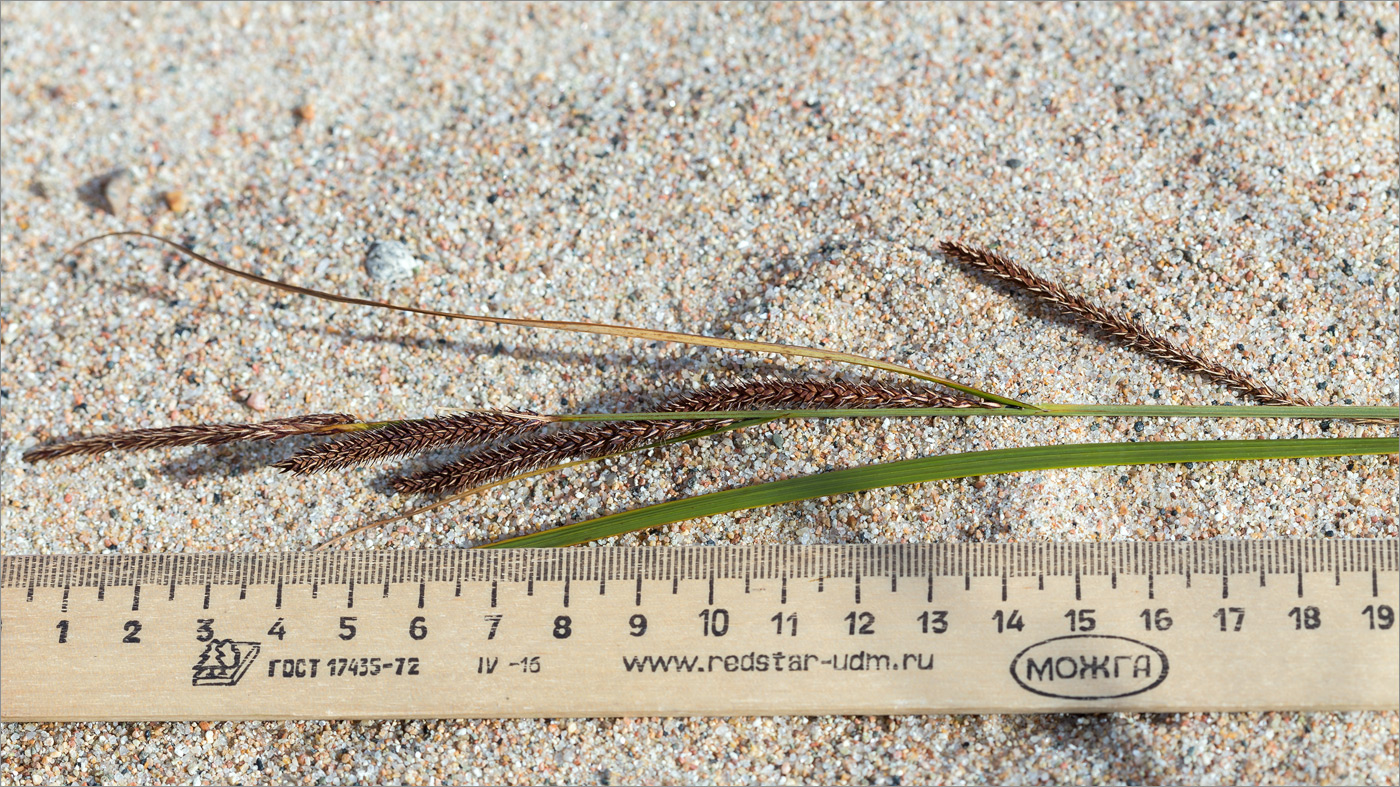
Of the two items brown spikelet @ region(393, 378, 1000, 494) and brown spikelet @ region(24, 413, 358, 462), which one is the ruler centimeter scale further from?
brown spikelet @ region(24, 413, 358, 462)

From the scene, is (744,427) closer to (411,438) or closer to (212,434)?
(411,438)

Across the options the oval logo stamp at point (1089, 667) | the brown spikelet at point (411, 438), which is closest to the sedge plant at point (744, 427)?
the brown spikelet at point (411, 438)

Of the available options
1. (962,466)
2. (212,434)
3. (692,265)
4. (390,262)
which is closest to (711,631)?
(962,466)

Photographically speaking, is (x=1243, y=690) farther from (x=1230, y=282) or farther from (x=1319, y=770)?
(x=1230, y=282)

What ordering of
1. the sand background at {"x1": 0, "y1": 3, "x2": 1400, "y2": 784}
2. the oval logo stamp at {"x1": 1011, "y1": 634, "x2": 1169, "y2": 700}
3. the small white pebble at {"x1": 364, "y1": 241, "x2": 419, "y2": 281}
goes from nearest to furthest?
the oval logo stamp at {"x1": 1011, "y1": 634, "x2": 1169, "y2": 700}, the sand background at {"x1": 0, "y1": 3, "x2": 1400, "y2": 784}, the small white pebble at {"x1": 364, "y1": 241, "x2": 419, "y2": 281}

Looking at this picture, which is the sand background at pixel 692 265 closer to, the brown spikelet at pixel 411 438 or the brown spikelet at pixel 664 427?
the brown spikelet at pixel 664 427

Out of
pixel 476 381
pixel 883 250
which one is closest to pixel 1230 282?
pixel 883 250

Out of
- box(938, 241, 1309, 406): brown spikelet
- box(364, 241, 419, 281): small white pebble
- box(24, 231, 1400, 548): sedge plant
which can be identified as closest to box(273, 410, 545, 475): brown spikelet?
box(24, 231, 1400, 548): sedge plant

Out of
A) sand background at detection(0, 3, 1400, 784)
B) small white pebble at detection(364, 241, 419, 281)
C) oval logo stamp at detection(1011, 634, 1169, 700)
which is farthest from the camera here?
small white pebble at detection(364, 241, 419, 281)
